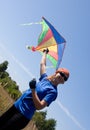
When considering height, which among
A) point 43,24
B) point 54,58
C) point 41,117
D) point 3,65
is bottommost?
point 41,117

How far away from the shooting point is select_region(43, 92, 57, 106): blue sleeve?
672 centimetres

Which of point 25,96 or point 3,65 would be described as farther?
point 3,65

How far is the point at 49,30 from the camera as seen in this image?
32.0 feet

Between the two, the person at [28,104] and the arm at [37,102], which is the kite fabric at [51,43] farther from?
the arm at [37,102]

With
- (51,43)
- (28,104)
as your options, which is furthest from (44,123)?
(28,104)

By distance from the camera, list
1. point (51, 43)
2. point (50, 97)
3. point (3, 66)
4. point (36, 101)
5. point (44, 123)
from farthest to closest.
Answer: point (3, 66) < point (44, 123) < point (51, 43) < point (50, 97) < point (36, 101)

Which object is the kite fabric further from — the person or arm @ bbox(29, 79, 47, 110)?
arm @ bbox(29, 79, 47, 110)

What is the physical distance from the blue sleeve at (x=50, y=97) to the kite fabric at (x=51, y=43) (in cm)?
189

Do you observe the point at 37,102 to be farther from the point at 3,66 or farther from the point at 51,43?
the point at 3,66

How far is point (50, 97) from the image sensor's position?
22.4 ft

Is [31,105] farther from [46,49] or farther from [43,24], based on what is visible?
[43,24]

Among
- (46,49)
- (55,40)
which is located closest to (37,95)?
(46,49)

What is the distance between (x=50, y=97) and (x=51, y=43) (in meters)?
2.87

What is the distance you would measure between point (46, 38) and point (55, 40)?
0.95 feet
